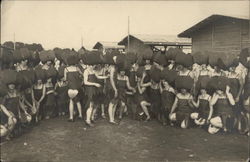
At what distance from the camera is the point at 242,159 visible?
4297 mm

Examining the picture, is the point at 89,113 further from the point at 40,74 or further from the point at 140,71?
the point at 140,71

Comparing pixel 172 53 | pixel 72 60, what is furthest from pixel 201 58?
pixel 72 60

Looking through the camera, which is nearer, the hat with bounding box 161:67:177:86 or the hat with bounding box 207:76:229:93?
the hat with bounding box 207:76:229:93

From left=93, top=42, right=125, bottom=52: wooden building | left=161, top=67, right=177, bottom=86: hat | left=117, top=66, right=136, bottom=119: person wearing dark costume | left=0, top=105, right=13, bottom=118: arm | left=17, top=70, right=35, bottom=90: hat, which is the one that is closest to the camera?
left=0, top=105, right=13, bottom=118: arm

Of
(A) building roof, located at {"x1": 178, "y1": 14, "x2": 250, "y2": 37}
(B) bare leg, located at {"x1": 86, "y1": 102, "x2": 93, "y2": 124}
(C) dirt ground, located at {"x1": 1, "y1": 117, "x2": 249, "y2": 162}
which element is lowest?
(C) dirt ground, located at {"x1": 1, "y1": 117, "x2": 249, "y2": 162}

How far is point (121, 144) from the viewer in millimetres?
4910

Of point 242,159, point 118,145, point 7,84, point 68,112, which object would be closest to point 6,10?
point 7,84

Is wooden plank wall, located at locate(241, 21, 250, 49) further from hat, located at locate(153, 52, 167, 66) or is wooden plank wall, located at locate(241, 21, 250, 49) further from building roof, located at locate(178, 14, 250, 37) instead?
hat, located at locate(153, 52, 167, 66)

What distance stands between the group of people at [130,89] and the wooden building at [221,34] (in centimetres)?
233

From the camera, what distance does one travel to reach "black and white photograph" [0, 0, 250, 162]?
4641mm

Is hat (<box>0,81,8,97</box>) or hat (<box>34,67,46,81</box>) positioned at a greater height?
hat (<box>34,67,46,81</box>)

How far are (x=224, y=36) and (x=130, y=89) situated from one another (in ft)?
13.4

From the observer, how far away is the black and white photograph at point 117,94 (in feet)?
15.2

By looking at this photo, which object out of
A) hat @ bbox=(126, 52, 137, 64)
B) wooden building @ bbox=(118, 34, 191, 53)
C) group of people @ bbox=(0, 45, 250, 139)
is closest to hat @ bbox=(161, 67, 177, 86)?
group of people @ bbox=(0, 45, 250, 139)
